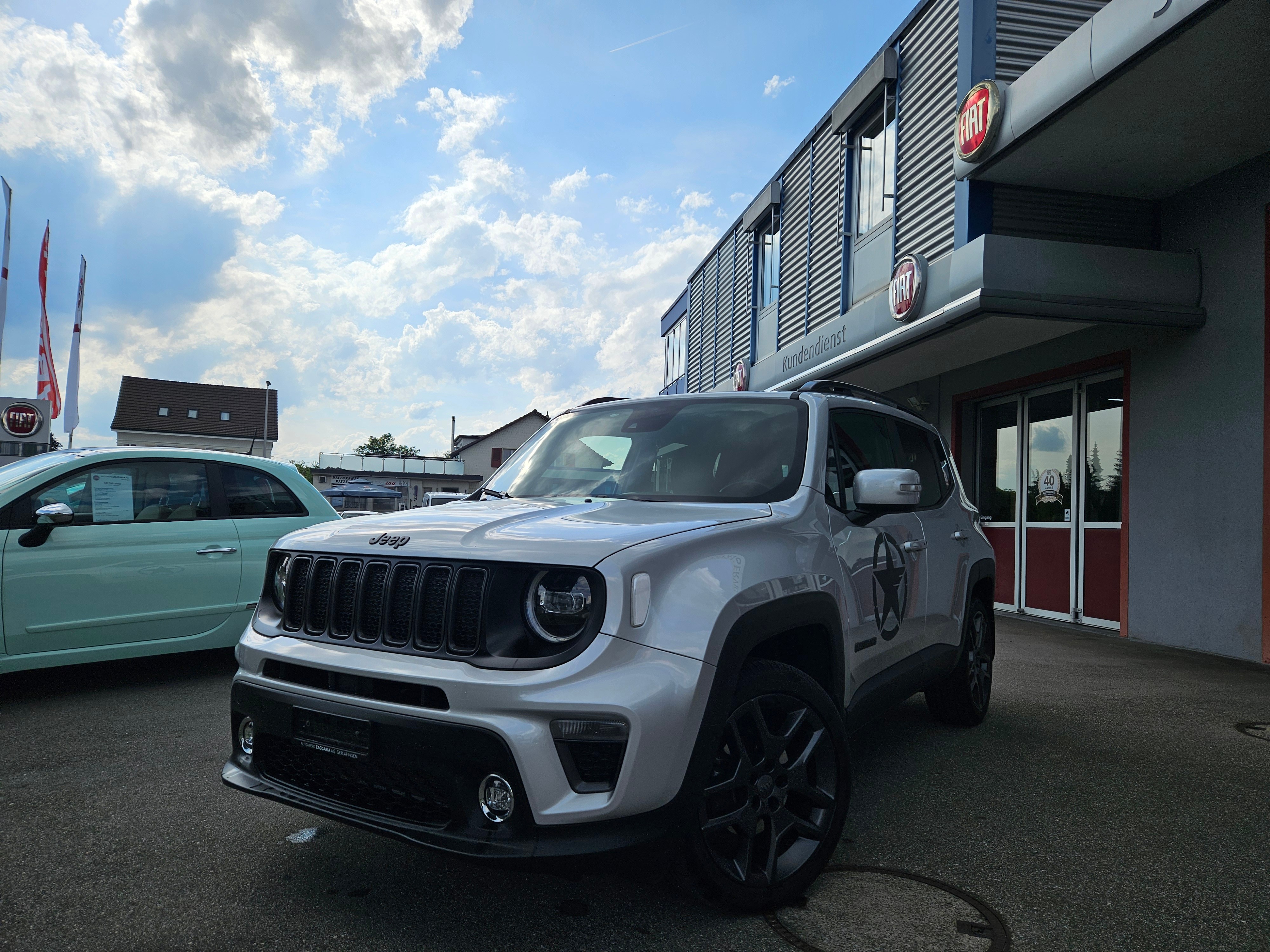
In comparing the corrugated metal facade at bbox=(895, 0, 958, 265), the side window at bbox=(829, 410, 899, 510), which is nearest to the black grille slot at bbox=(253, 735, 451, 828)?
the side window at bbox=(829, 410, 899, 510)

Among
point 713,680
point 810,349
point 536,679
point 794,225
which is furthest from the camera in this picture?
point 794,225

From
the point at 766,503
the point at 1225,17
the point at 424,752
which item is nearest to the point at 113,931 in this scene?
the point at 424,752

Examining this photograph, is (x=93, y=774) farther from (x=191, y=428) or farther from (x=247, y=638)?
(x=191, y=428)

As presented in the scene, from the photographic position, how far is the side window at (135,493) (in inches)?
208

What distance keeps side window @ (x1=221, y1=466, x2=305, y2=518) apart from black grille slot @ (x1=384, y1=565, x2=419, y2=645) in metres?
4.04

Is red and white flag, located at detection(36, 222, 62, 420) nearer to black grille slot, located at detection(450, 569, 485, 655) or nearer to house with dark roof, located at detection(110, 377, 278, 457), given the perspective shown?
black grille slot, located at detection(450, 569, 485, 655)

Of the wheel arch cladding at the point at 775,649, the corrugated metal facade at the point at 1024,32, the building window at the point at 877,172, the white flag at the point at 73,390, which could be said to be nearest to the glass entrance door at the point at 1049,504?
the building window at the point at 877,172

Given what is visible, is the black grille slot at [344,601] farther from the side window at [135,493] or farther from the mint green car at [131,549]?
the side window at [135,493]

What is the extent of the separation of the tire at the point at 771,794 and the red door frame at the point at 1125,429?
253 inches

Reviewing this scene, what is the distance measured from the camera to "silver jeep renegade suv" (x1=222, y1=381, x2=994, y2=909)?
2135 millimetres

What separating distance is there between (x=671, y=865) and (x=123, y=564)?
4.42 m

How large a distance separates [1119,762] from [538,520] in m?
3.38

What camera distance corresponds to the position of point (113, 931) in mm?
2414

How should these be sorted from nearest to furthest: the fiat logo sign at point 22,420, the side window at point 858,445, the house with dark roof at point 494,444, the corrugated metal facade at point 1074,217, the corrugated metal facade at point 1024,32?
the side window at point 858,445 < the corrugated metal facade at point 1074,217 < the corrugated metal facade at point 1024,32 < the fiat logo sign at point 22,420 < the house with dark roof at point 494,444
